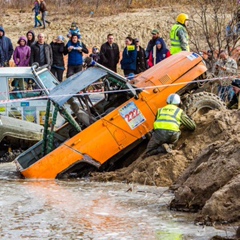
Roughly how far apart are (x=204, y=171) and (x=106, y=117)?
2883 mm

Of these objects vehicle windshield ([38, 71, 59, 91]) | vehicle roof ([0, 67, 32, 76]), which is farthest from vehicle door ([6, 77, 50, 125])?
vehicle windshield ([38, 71, 59, 91])

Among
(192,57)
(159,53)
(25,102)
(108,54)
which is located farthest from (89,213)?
(108,54)

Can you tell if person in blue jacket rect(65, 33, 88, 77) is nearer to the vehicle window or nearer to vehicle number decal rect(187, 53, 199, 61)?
the vehicle window

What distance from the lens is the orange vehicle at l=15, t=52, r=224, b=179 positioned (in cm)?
1299

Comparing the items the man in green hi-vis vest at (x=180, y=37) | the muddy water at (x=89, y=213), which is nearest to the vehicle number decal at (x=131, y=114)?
the muddy water at (x=89, y=213)

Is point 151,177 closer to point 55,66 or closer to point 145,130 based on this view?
point 145,130

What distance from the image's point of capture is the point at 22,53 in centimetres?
2002

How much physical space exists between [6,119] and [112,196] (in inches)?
172

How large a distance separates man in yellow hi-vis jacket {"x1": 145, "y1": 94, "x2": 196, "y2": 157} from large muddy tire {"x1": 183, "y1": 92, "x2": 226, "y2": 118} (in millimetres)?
749

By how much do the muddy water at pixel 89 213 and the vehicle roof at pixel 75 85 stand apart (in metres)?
1.36

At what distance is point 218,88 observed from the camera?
1627 centimetres

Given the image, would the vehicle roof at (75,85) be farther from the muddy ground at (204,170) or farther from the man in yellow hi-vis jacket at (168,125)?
the muddy ground at (204,170)

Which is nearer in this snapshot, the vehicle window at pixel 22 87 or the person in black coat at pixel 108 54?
the vehicle window at pixel 22 87

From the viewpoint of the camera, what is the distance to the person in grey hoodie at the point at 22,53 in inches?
787
